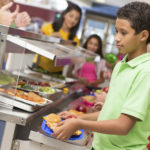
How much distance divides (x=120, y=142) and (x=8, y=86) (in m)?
0.95

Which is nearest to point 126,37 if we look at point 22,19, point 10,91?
point 10,91

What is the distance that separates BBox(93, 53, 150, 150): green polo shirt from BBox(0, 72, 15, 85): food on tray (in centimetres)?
83

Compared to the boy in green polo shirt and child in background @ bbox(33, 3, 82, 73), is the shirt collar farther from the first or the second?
child in background @ bbox(33, 3, 82, 73)

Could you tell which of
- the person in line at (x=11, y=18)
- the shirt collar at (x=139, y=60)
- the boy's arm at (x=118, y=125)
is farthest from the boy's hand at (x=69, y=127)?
the person in line at (x=11, y=18)

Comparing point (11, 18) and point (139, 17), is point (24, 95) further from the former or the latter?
point (139, 17)

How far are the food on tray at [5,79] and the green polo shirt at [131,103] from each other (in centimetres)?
83

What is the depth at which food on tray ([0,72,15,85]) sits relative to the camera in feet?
6.61

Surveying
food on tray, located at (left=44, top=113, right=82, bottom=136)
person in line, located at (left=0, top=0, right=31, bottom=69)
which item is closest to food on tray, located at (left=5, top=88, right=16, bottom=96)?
person in line, located at (left=0, top=0, right=31, bottom=69)

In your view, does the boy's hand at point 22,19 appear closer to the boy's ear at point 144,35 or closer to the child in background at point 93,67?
the boy's ear at point 144,35

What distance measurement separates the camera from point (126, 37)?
1.44m

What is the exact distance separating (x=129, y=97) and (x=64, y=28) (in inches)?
116

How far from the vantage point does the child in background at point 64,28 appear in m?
3.83

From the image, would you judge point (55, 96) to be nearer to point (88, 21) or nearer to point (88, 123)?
point (88, 123)

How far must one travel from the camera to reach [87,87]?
172 inches
